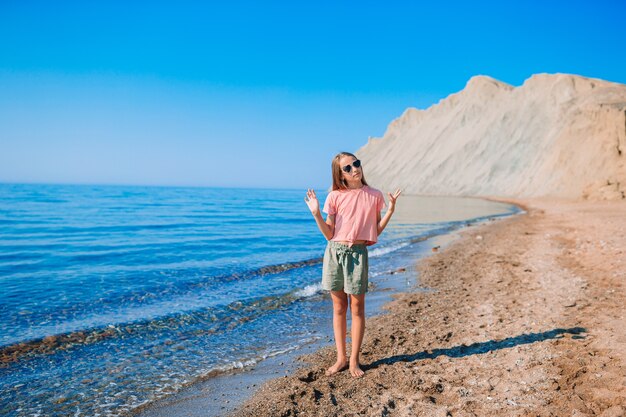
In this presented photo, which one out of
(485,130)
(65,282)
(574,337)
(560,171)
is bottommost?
(65,282)

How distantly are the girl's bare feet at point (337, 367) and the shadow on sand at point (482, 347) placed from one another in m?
0.21

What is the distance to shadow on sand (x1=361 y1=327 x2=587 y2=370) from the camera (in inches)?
177

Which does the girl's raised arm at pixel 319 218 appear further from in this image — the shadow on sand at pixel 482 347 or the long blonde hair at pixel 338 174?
the shadow on sand at pixel 482 347

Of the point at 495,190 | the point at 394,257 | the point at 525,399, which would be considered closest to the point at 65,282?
the point at 394,257

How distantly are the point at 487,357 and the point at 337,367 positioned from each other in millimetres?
1492

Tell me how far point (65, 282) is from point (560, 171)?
163ft

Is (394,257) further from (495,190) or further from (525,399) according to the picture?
(495,190)

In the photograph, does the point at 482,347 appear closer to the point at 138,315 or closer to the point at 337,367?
the point at 337,367

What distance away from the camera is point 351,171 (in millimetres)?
4059

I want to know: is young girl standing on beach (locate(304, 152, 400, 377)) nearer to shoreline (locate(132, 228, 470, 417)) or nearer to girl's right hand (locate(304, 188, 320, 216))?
girl's right hand (locate(304, 188, 320, 216))

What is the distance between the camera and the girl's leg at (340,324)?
13.9ft

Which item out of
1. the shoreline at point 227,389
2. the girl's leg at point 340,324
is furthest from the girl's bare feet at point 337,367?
the shoreline at point 227,389

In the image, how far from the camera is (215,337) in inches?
234

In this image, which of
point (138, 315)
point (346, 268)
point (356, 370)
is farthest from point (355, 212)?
point (138, 315)
